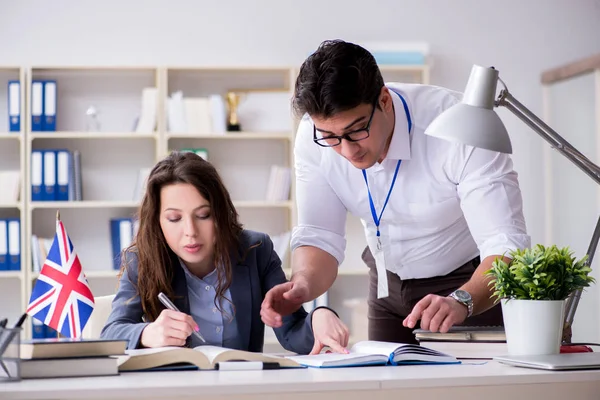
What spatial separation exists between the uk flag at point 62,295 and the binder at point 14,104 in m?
2.80

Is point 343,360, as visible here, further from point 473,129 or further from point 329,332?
point 473,129

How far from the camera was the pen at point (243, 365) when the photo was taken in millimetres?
1409

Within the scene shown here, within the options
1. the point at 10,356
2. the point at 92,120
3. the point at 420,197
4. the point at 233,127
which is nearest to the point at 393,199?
the point at 420,197

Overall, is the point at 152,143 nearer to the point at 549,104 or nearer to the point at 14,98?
the point at 14,98

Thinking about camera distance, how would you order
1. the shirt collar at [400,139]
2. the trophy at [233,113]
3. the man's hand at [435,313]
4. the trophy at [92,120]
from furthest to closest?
the trophy at [233,113]
the trophy at [92,120]
the shirt collar at [400,139]
the man's hand at [435,313]

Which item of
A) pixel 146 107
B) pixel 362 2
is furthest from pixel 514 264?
pixel 362 2

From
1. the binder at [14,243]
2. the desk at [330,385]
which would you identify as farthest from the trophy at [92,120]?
the desk at [330,385]

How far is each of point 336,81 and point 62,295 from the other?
76 cm

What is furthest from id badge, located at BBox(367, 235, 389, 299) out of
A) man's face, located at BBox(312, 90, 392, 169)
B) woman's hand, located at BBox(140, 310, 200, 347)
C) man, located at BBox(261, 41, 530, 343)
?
woman's hand, located at BBox(140, 310, 200, 347)

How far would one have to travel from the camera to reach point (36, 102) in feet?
14.6

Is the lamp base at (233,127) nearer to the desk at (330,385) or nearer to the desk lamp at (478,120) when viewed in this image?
the desk lamp at (478,120)

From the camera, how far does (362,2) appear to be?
4.89 metres

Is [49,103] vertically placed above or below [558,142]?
above

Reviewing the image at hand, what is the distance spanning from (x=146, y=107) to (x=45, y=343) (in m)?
3.31
